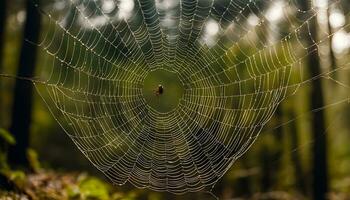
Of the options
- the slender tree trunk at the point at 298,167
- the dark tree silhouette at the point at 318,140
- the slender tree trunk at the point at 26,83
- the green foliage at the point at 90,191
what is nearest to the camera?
the green foliage at the point at 90,191

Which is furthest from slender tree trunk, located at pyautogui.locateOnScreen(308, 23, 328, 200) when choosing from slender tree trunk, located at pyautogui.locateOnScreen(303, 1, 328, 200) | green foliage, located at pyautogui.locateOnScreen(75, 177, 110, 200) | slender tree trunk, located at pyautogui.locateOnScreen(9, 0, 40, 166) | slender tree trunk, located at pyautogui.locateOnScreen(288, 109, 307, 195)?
green foliage, located at pyautogui.locateOnScreen(75, 177, 110, 200)

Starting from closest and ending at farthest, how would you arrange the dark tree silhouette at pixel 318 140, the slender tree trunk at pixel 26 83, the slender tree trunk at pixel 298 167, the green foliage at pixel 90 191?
the green foliage at pixel 90 191
the slender tree trunk at pixel 26 83
the dark tree silhouette at pixel 318 140
the slender tree trunk at pixel 298 167

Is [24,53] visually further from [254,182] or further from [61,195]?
[254,182]

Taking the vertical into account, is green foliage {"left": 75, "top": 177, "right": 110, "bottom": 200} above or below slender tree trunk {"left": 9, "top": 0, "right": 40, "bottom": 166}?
below

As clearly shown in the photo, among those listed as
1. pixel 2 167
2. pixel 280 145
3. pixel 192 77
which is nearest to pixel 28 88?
pixel 192 77

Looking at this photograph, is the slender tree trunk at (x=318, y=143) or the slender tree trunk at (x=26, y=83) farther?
the slender tree trunk at (x=318, y=143)

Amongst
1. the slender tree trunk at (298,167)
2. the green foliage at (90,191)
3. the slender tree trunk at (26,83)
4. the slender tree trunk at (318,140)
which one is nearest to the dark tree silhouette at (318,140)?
the slender tree trunk at (318,140)

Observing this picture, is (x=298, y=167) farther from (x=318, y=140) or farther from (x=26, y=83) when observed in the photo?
(x=26, y=83)

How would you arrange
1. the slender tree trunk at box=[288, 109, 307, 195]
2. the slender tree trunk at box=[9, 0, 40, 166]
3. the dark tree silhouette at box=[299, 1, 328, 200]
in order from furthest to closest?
1. the slender tree trunk at box=[288, 109, 307, 195]
2. the dark tree silhouette at box=[299, 1, 328, 200]
3. the slender tree trunk at box=[9, 0, 40, 166]

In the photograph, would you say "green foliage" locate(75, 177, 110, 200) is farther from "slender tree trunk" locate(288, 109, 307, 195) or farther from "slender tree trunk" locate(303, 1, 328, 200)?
"slender tree trunk" locate(288, 109, 307, 195)

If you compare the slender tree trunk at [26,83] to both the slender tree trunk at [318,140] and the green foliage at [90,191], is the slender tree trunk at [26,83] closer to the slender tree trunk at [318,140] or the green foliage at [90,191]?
the slender tree trunk at [318,140]

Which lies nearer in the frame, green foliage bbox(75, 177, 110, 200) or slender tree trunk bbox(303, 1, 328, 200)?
green foliage bbox(75, 177, 110, 200)
